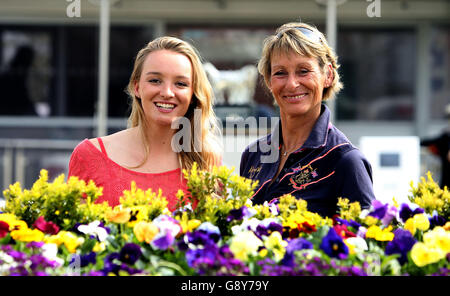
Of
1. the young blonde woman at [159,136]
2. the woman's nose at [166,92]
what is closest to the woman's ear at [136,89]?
the young blonde woman at [159,136]

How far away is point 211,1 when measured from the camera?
9742mm

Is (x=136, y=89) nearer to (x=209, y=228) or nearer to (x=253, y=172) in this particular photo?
(x=253, y=172)

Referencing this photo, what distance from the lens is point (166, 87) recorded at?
2.61 meters

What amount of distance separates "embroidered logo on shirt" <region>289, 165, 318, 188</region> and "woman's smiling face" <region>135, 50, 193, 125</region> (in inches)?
24.8

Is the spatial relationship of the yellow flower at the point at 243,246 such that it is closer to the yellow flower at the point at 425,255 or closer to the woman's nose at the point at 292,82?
the yellow flower at the point at 425,255

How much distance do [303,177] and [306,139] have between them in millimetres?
222

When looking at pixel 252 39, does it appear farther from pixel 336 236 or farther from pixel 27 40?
pixel 336 236

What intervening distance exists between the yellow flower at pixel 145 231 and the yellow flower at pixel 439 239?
0.81m

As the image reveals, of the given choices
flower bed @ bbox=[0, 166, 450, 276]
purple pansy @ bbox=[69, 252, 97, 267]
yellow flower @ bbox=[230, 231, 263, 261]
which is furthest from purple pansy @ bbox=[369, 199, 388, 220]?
purple pansy @ bbox=[69, 252, 97, 267]

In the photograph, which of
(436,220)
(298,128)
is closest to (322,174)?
(298,128)

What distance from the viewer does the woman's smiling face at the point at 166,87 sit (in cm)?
262

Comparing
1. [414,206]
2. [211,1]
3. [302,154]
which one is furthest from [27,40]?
[414,206]
